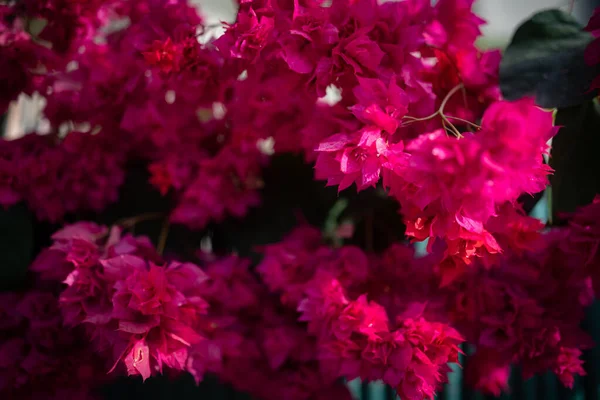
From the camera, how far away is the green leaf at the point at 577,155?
46cm

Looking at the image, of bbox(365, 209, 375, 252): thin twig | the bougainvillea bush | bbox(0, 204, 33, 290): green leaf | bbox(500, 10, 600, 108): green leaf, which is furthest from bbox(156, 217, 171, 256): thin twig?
bbox(500, 10, 600, 108): green leaf

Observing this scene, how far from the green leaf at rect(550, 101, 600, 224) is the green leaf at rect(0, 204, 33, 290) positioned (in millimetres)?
528

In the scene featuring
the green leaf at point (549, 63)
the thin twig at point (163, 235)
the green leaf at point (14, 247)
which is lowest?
the thin twig at point (163, 235)

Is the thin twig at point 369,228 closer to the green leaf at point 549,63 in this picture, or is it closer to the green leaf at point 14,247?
the green leaf at point 549,63

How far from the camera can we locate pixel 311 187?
0.62m

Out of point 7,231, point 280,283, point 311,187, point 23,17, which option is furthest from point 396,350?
point 23,17

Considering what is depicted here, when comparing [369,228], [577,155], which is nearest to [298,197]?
[369,228]

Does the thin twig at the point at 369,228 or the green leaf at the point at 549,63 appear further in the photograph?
the thin twig at the point at 369,228

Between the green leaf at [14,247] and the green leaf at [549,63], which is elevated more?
the green leaf at [549,63]

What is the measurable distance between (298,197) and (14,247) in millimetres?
321

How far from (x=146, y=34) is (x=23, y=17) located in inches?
8.1

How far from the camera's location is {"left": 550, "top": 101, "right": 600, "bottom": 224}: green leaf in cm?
46

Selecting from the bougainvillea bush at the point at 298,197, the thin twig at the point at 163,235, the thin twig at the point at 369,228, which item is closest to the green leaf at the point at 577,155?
the bougainvillea bush at the point at 298,197

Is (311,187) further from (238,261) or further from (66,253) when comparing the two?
(66,253)
